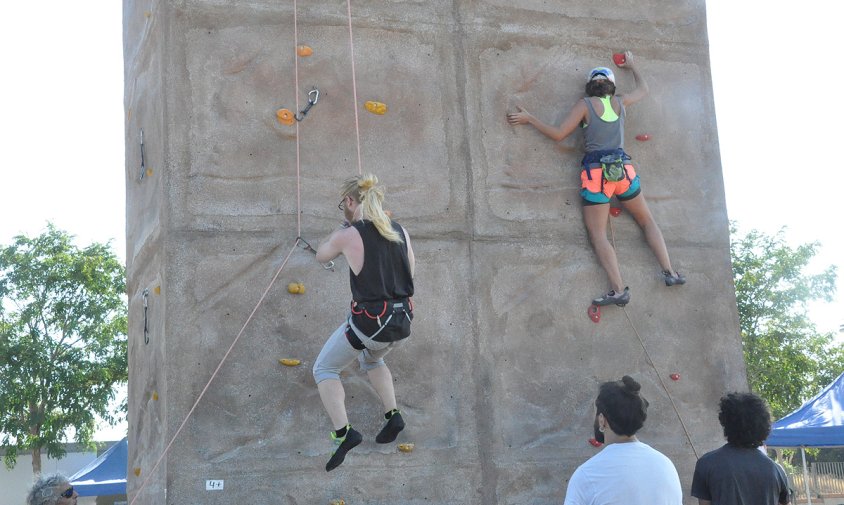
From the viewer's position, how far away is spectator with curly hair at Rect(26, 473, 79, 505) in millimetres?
5582

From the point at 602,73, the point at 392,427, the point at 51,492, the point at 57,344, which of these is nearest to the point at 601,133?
the point at 602,73

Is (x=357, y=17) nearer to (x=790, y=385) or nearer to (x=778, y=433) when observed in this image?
(x=778, y=433)

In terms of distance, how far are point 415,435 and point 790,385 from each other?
24903 mm

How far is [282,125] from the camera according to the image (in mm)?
7449

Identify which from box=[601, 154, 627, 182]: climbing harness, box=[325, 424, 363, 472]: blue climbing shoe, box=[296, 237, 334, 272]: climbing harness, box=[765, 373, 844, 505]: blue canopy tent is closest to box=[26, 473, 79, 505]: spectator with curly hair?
box=[325, 424, 363, 472]: blue climbing shoe

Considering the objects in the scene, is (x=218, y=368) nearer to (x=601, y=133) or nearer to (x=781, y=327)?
(x=601, y=133)

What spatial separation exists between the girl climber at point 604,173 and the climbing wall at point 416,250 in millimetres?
121

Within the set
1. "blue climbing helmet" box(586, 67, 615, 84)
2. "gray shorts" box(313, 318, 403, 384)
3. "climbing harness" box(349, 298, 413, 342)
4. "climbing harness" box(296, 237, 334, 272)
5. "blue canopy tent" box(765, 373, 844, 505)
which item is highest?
"blue climbing helmet" box(586, 67, 615, 84)

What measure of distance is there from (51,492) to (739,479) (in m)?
3.89

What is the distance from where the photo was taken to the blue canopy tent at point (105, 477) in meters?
18.3

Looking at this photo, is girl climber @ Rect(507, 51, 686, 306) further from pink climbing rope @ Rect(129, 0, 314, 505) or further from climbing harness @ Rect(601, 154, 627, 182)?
pink climbing rope @ Rect(129, 0, 314, 505)

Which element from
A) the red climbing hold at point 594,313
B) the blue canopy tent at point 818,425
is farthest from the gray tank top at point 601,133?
the blue canopy tent at point 818,425

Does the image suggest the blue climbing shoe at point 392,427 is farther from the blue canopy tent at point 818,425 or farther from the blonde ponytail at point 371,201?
the blue canopy tent at point 818,425

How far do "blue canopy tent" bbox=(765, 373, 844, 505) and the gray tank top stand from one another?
6.20 m
